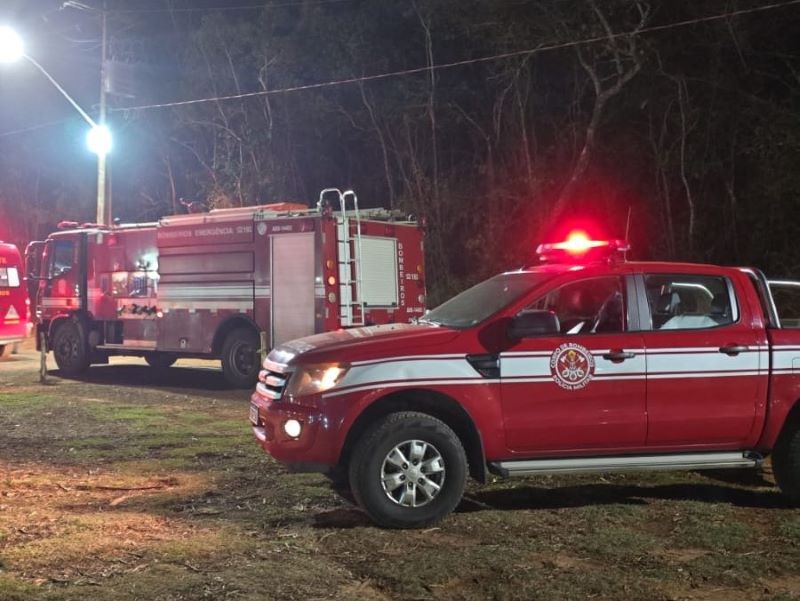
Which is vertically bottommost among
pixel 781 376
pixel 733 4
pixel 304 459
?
pixel 304 459

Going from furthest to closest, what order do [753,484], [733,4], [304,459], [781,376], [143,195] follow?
1. [143,195]
2. [733,4]
3. [753,484]
4. [781,376]
5. [304,459]

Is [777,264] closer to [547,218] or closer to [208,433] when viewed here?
[547,218]

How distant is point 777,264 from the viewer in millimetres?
20453

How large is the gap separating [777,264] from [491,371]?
1734 cm

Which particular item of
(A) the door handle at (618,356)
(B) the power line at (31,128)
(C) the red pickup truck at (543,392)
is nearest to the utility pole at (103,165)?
(C) the red pickup truck at (543,392)

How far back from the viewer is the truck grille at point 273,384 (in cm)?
555

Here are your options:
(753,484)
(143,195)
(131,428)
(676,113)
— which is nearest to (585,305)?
(753,484)

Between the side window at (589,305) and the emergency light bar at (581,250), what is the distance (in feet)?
1.19

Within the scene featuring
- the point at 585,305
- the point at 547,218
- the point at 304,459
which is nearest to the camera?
the point at 304,459

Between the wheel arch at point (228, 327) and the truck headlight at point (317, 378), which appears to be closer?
the truck headlight at point (317, 378)

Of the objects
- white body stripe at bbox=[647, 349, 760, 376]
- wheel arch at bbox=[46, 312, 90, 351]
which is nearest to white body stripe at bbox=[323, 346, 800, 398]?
white body stripe at bbox=[647, 349, 760, 376]

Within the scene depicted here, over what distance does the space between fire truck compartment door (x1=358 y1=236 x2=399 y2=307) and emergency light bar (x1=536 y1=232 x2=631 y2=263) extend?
5.43 m

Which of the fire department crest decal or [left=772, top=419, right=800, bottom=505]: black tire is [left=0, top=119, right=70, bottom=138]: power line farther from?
[left=772, top=419, right=800, bottom=505]: black tire

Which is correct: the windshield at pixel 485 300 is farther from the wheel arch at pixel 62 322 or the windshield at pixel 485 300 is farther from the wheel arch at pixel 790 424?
the wheel arch at pixel 62 322
